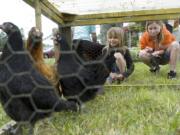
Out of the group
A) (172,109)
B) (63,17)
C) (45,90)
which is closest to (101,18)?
(63,17)

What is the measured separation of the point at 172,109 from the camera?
2.10 meters

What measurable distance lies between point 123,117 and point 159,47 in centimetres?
158

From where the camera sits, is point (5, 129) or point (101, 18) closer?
point (5, 129)

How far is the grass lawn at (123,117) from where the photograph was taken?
1.84m

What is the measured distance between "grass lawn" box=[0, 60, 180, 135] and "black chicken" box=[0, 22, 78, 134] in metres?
0.18

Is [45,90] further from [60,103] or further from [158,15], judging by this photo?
[158,15]

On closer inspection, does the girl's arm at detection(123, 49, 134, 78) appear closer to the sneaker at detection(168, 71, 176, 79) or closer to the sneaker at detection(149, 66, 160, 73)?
the sneaker at detection(168, 71, 176, 79)

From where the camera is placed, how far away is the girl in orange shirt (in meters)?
3.39

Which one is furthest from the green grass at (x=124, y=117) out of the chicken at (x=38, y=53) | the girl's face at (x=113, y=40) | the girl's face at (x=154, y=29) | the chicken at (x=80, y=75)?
the girl's face at (x=154, y=29)

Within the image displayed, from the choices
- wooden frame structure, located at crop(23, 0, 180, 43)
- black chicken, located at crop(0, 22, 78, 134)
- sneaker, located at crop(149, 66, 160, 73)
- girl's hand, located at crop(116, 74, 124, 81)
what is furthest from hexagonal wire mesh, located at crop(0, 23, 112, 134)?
sneaker, located at crop(149, 66, 160, 73)

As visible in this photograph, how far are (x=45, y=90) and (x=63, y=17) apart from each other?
1.27m

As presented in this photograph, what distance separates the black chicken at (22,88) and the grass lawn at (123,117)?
18 centimetres

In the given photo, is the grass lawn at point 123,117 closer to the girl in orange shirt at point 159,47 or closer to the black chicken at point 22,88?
the black chicken at point 22,88

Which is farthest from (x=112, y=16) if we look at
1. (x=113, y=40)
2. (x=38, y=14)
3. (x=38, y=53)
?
(x=38, y=53)
